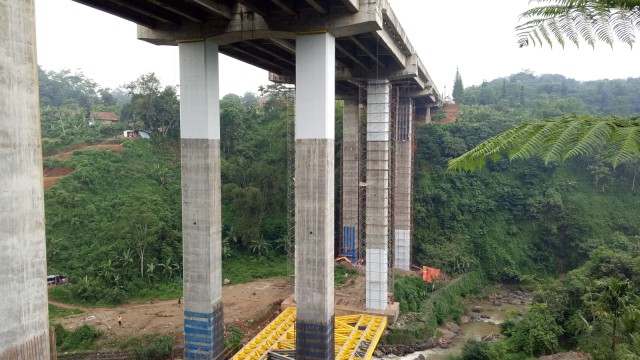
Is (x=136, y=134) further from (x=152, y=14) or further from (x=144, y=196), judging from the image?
(x=152, y=14)

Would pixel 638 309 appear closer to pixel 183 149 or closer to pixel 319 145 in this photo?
pixel 319 145

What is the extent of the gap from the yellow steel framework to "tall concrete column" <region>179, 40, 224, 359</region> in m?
1.89

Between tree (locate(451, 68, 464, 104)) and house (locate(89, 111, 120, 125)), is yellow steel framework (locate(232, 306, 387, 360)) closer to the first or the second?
house (locate(89, 111, 120, 125))

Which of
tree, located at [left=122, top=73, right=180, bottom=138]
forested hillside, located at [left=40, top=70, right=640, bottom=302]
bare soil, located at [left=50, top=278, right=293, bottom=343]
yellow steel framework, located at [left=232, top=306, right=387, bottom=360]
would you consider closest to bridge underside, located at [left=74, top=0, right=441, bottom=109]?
forested hillside, located at [left=40, top=70, right=640, bottom=302]

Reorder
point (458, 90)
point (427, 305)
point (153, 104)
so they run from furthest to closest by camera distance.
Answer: point (458, 90) → point (153, 104) → point (427, 305)

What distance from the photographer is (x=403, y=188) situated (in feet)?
101

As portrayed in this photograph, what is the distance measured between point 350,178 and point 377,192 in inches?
291

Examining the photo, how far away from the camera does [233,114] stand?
3659cm

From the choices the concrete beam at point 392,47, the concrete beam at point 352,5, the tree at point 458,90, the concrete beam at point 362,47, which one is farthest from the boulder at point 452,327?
the tree at point 458,90

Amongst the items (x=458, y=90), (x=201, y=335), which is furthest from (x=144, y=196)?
(x=458, y=90)

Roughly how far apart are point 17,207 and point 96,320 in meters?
17.0

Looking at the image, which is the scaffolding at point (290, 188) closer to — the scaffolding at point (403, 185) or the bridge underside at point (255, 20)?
the scaffolding at point (403, 185)

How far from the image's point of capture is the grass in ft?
68.9

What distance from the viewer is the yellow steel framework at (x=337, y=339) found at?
56.4ft
